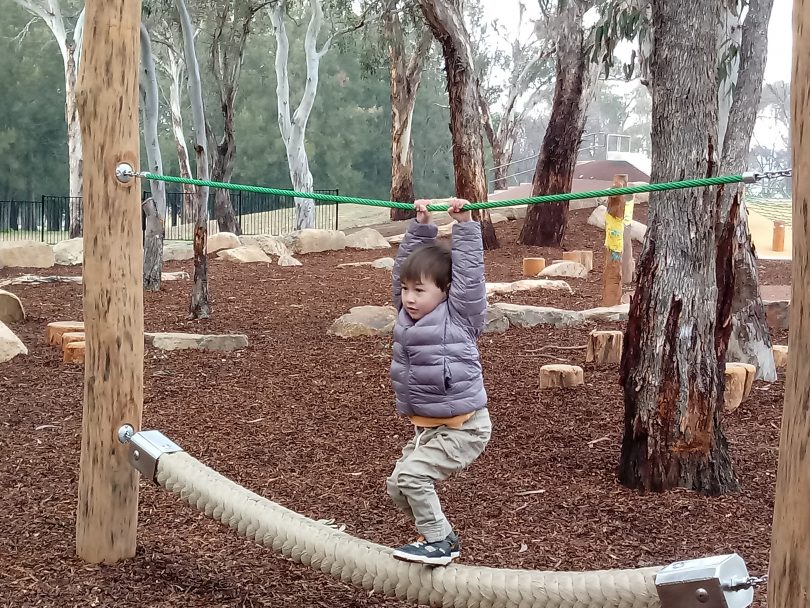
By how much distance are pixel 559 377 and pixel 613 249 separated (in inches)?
154

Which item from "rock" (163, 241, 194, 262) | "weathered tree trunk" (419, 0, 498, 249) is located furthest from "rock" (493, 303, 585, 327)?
"rock" (163, 241, 194, 262)

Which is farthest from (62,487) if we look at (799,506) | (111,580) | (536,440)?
(799,506)

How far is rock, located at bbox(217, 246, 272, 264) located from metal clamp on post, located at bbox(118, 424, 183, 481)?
12.0m

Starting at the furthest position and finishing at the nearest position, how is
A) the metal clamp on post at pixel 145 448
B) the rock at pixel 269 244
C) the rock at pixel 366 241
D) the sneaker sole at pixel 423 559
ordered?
the rock at pixel 366 241 < the rock at pixel 269 244 < the metal clamp on post at pixel 145 448 < the sneaker sole at pixel 423 559

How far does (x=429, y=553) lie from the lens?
2879 millimetres

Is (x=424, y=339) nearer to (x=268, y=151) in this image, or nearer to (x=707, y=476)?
(x=707, y=476)

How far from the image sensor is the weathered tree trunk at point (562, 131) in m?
15.8

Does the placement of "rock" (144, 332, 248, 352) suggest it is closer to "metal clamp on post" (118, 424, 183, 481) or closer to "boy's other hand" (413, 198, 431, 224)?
"metal clamp on post" (118, 424, 183, 481)

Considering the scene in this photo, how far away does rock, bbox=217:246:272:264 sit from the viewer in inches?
621

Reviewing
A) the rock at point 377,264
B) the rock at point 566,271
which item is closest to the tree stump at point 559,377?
the rock at point 566,271

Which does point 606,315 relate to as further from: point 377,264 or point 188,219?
point 188,219

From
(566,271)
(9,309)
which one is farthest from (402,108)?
(9,309)

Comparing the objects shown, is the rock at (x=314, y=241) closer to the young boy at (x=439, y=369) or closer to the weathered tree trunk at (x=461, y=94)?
the weathered tree trunk at (x=461, y=94)

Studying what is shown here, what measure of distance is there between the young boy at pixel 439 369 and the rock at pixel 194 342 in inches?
197
